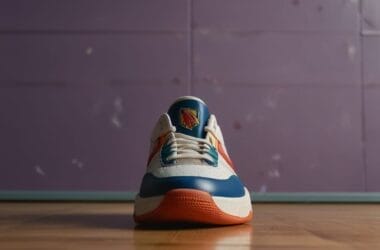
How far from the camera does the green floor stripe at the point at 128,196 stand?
2.82 metres

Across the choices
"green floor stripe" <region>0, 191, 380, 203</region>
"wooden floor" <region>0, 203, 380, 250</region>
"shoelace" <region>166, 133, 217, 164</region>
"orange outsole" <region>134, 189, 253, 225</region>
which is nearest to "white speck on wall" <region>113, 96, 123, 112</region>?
"green floor stripe" <region>0, 191, 380, 203</region>

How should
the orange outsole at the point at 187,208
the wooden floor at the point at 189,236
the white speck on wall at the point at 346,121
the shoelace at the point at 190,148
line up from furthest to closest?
the white speck on wall at the point at 346,121 → the shoelace at the point at 190,148 → the orange outsole at the point at 187,208 → the wooden floor at the point at 189,236

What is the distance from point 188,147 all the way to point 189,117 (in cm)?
9

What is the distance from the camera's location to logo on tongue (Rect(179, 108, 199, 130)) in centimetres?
146

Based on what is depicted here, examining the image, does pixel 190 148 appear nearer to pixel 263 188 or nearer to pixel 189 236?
pixel 189 236

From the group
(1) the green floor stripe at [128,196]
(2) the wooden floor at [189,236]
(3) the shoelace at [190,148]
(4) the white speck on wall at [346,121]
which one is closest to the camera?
(2) the wooden floor at [189,236]

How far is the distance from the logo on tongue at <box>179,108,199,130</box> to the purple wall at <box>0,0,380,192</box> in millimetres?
1457

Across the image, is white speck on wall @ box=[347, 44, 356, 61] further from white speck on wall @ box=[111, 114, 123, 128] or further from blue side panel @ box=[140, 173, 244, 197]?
blue side panel @ box=[140, 173, 244, 197]

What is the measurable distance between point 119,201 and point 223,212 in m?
1.55

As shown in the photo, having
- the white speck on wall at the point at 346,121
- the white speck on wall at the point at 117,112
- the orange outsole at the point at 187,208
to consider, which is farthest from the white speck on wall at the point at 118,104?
the orange outsole at the point at 187,208

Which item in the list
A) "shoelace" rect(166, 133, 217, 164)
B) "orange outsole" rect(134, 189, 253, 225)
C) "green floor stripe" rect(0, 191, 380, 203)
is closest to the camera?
"orange outsole" rect(134, 189, 253, 225)

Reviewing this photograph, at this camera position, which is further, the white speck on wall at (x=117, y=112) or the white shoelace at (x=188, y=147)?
the white speck on wall at (x=117, y=112)

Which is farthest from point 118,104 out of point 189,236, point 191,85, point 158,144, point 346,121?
point 189,236

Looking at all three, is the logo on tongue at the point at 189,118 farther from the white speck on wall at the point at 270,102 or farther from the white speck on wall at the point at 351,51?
the white speck on wall at the point at 351,51
